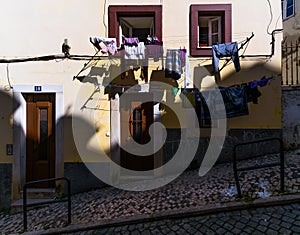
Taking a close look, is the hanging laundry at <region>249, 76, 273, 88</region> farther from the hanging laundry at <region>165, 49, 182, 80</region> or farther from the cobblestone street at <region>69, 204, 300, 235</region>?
the cobblestone street at <region>69, 204, 300, 235</region>

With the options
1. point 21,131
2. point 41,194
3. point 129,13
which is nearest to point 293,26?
point 129,13

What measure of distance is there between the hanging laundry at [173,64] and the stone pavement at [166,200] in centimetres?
262

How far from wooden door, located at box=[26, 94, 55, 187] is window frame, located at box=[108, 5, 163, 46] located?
8.01 feet

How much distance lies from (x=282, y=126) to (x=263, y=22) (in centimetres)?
286

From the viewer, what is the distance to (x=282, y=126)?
633 centimetres

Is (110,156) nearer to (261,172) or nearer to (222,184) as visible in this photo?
(222,184)

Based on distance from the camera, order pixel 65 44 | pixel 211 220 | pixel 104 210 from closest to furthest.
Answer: pixel 211 220, pixel 104 210, pixel 65 44

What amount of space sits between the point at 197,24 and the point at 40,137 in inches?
207

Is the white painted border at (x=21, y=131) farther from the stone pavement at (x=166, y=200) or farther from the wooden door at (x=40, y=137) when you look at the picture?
the stone pavement at (x=166, y=200)

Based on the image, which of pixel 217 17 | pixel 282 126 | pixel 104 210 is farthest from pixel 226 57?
pixel 104 210

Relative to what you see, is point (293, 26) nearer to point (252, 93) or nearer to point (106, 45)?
point (252, 93)

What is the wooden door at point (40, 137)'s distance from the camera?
627 centimetres

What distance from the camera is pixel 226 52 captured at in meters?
5.86

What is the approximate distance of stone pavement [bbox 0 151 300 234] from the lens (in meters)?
4.00
